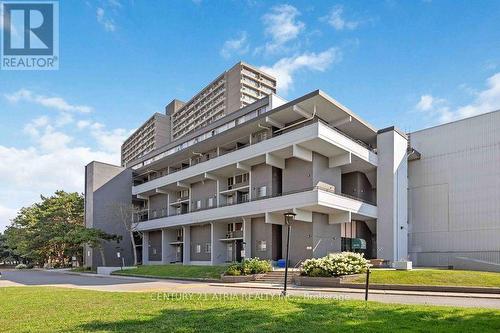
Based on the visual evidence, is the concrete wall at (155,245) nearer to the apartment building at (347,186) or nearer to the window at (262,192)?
the apartment building at (347,186)

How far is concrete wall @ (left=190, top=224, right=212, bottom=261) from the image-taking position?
4203 centimetres

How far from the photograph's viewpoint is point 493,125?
105ft

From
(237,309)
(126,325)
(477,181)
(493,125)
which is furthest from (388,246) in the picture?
(126,325)

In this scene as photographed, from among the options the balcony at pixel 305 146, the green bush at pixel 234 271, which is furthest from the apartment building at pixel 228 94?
the green bush at pixel 234 271

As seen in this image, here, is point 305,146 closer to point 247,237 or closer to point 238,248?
point 247,237

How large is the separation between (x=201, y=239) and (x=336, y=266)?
23.9 metres

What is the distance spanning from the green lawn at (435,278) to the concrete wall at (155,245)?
34055mm

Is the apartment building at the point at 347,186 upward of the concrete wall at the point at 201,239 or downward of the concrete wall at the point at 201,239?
upward

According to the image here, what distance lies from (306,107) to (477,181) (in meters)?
15.8

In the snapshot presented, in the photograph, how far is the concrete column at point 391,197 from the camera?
32438 millimetres

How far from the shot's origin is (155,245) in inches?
2025

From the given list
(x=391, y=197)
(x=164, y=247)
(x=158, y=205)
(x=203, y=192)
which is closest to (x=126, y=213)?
(x=158, y=205)

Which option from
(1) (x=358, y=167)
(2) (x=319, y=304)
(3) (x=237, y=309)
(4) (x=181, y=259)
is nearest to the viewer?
(3) (x=237, y=309)

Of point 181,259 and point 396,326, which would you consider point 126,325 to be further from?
point 181,259
